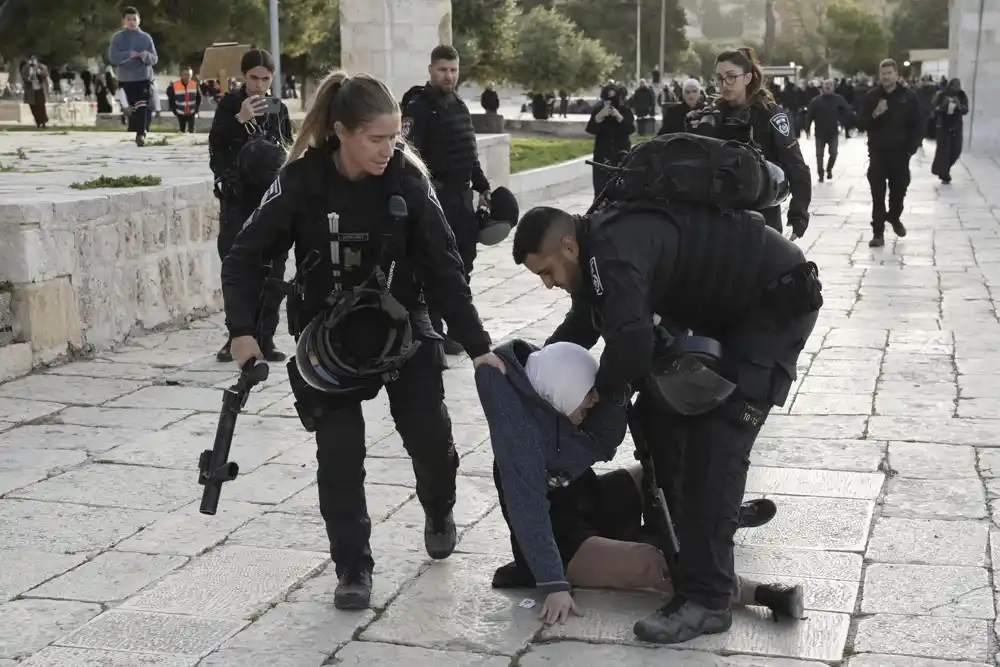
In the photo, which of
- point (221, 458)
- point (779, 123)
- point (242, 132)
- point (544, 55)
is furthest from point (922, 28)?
point (221, 458)

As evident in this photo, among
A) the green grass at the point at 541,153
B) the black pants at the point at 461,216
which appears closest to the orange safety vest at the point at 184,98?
the green grass at the point at 541,153

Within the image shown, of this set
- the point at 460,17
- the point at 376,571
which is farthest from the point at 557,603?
the point at 460,17

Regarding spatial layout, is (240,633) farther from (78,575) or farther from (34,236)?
(34,236)

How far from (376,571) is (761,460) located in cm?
197

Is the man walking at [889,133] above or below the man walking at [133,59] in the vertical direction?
below

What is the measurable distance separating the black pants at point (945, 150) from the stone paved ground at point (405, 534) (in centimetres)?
1213

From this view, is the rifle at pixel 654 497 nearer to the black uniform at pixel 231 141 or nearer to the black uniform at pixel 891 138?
the black uniform at pixel 231 141

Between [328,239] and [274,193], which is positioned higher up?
[274,193]

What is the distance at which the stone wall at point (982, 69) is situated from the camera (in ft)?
96.5

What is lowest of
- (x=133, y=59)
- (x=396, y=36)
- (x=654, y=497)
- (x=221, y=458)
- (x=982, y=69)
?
(x=654, y=497)

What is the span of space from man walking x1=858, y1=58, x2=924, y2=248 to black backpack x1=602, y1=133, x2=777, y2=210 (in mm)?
8860

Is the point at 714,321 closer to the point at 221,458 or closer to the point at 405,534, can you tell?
the point at 221,458

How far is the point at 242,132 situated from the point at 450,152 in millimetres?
1172

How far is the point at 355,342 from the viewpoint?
3941 millimetres
